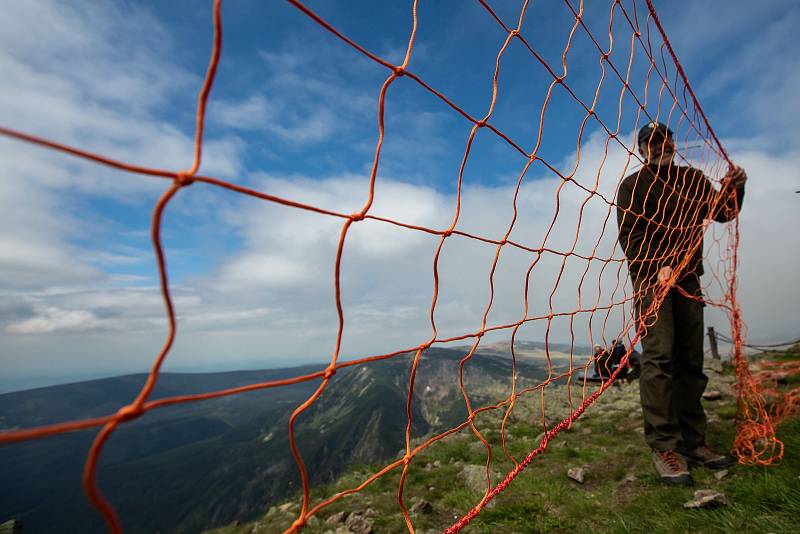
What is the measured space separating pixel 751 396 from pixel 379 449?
282 feet

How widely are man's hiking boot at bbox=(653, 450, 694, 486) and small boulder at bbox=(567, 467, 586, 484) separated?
2.41ft

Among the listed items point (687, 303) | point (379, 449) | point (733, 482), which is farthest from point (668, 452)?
point (379, 449)

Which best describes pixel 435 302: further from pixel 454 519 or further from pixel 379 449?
pixel 379 449

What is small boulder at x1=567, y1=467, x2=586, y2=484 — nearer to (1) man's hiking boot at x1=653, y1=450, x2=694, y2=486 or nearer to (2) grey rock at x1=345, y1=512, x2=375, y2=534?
(1) man's hiking boot at x1=653, y1=450, x2=694, y2=486

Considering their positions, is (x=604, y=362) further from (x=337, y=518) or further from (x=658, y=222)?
(x=337, y=518)

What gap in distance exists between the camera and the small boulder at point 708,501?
7.43 ft

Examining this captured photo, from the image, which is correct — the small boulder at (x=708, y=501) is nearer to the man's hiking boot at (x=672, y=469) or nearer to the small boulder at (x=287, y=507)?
the man's hiking boot at (x=672, y=469)

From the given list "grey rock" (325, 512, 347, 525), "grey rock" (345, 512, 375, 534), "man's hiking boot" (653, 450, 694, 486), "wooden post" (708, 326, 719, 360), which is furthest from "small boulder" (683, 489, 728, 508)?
"wooden post" (708, 326, 719, 360)

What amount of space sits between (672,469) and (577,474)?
879 mm

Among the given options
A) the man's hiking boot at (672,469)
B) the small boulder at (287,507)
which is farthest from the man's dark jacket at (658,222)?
the small boulder at (287,507)

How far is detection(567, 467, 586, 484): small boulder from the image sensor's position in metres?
3.45

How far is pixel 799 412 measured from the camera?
11.8ft

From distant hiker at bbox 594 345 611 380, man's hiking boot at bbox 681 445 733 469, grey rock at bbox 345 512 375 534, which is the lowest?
grey rock at bbox 345 512 375 534

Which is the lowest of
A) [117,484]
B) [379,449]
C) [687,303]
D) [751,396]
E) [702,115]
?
[117,484]
